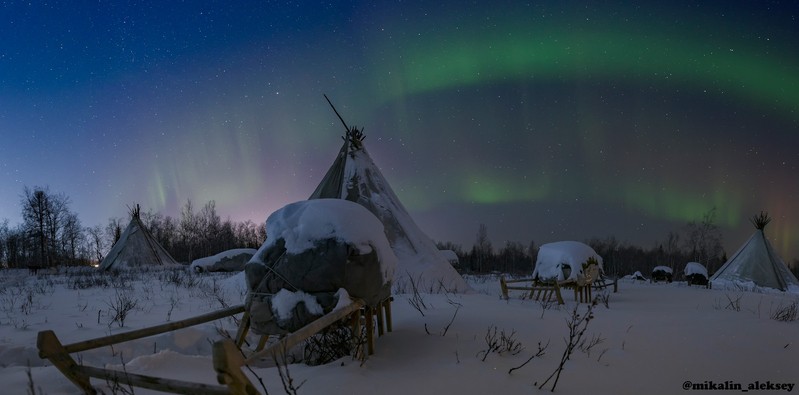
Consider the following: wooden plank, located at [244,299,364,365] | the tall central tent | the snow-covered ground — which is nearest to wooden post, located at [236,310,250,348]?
the snow-covered ground

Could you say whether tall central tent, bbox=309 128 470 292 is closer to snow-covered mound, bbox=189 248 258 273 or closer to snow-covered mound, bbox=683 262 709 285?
snow-covered mound, bbox=189 248 258 273

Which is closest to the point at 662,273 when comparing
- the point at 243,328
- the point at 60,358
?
the point at 243,328

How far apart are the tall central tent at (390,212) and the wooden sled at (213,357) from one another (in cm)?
617

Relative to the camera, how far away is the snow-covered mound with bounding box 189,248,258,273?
22.2 metres

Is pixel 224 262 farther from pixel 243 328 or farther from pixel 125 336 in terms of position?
pixel 125 336

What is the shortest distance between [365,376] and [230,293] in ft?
24.4

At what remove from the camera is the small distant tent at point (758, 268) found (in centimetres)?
1806

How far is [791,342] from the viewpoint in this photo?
4523 mm

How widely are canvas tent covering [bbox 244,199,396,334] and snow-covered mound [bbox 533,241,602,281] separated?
7405mm

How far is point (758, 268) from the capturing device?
18.5 m

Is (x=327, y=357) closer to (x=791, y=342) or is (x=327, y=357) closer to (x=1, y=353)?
(x=1, y=353)

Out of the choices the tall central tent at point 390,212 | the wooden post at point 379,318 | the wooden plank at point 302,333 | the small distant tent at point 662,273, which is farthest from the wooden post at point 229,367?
the small distant tent at point 662,273

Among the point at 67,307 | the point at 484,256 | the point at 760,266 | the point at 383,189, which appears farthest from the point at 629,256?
the point at 67,307

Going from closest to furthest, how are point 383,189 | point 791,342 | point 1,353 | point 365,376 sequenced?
point 365,376 → point 1,353 → point 791,342 → point 383,189
